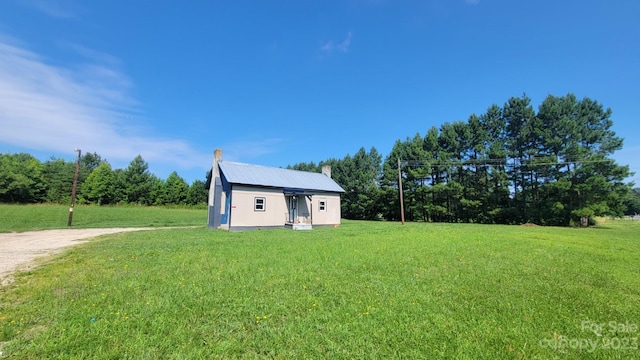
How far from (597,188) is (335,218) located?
24.3 m

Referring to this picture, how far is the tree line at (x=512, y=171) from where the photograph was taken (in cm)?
2656

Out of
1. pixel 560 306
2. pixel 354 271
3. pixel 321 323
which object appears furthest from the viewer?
pixel 354 271

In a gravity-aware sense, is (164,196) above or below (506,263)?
above

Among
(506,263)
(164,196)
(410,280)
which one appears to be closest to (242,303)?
(410,280)

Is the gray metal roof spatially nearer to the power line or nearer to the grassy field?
the grassy field

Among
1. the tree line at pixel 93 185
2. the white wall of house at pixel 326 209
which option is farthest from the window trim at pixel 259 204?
the tree line at pixel 93 185

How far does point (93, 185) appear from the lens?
58.8 metres

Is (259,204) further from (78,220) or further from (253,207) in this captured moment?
(78,220)

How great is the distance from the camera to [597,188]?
25500mm

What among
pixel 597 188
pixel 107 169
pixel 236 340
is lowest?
pixel 236 340

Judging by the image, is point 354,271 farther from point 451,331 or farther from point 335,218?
point 335,218

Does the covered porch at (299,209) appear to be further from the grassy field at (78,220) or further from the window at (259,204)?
the grassy field at (78,220)

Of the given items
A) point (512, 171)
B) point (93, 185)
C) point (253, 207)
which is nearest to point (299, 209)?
point (253, 207)

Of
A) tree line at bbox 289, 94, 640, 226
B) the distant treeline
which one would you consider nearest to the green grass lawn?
the distant treeline
